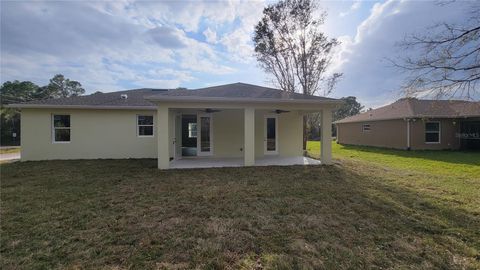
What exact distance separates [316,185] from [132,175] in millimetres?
5978

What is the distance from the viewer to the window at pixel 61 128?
38.5 feet

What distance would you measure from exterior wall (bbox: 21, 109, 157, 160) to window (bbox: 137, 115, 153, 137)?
19 centimetres

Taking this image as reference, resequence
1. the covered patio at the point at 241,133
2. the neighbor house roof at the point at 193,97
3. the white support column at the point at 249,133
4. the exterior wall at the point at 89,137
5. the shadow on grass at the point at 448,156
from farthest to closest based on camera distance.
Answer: the shadow on grass at the point at 448,156 < the exterior wall at the point at 89,137 < the covered patio at the point at 241,133 < the white support column at the point at 249,133 < the neighbor house roof at the point at 193,97

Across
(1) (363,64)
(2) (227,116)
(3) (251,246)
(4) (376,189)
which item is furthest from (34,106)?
(1) (363,64)

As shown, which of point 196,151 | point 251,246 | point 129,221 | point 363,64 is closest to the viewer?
point 251,246

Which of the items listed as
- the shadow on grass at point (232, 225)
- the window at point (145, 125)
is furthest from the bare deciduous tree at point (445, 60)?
the window at point (145, 125)

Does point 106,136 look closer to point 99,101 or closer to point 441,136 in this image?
point 99,101

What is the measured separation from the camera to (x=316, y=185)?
6.60 metres

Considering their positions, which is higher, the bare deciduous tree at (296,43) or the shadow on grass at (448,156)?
the bare deciduous tree at (296,43)

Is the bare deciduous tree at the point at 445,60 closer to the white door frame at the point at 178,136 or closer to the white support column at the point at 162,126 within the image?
the white support column at the point at 162,126

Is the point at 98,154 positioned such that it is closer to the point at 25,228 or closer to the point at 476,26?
the point at 25,228

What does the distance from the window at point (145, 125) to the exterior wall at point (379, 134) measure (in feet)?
57.1

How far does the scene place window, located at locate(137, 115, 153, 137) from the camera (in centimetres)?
1218

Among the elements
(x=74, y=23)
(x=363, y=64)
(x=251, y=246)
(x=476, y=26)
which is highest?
(x=74, y=23)
